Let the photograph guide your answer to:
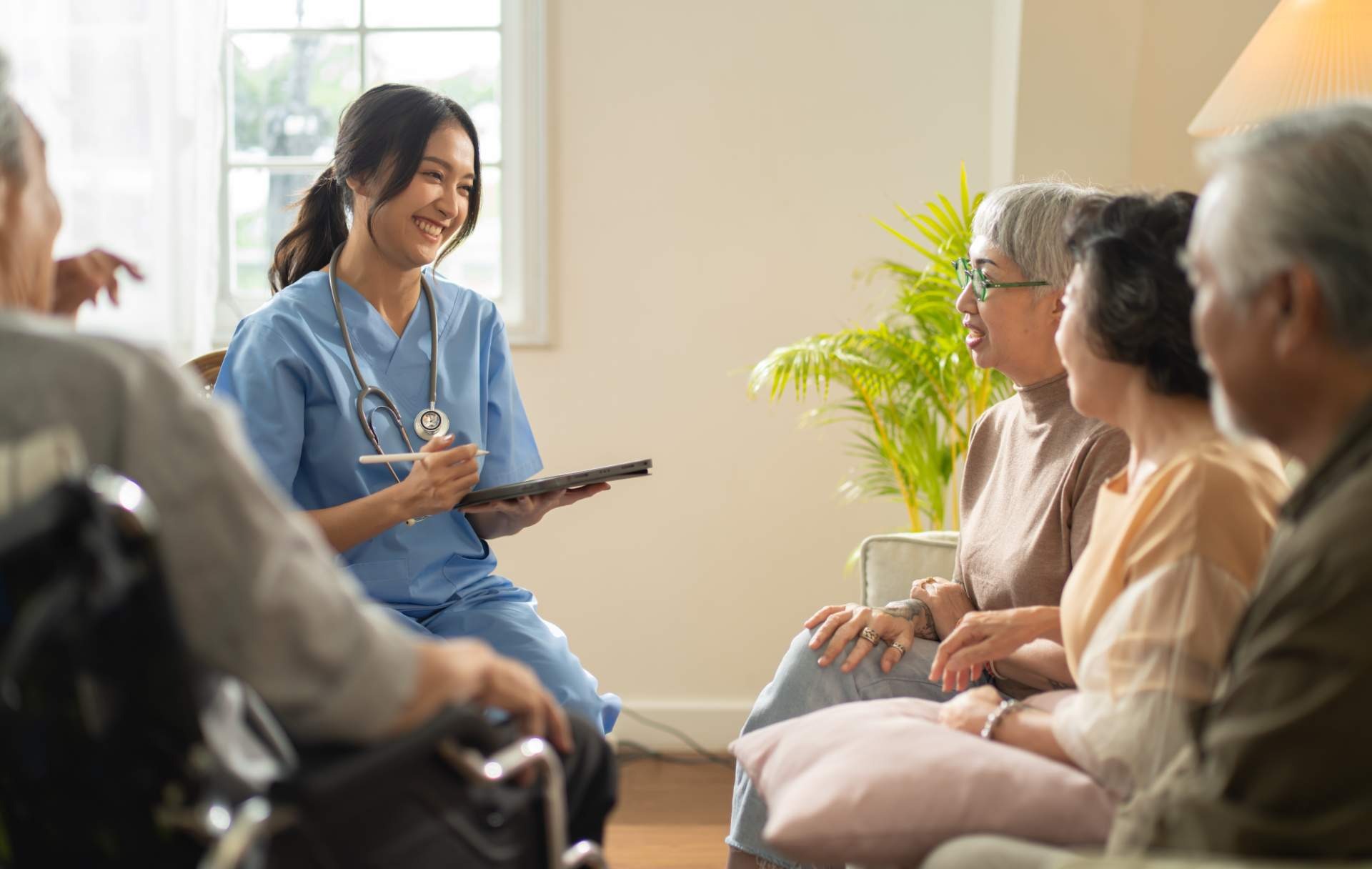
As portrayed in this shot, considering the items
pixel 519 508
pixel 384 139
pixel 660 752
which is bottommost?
pixel 660 752

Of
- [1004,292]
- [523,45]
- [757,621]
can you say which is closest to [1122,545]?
[1004,292]

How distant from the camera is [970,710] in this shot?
1.45m

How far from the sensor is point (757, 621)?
3539 mm

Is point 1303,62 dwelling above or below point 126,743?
above

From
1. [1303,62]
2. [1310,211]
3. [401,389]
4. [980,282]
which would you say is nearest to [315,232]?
[401,389]

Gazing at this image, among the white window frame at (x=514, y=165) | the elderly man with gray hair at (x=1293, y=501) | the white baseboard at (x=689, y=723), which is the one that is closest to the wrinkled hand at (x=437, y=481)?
the elderly man with gray hair at (x=1293, y=501)

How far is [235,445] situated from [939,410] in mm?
2290

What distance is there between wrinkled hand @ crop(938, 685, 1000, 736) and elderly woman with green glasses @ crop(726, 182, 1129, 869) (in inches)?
10.1

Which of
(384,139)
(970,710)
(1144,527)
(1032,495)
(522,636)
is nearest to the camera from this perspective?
(1144,527)

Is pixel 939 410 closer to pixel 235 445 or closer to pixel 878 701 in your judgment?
pixel 878 701

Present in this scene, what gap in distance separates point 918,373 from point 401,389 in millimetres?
1343

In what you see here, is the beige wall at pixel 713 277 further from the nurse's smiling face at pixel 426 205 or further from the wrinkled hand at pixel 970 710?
the wrinkled hand at pixel 970 710

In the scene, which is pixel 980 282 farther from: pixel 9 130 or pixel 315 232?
pixel 9 130

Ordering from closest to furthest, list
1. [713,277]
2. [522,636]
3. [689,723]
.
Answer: [522,636] < [713,277] < [689,723]
